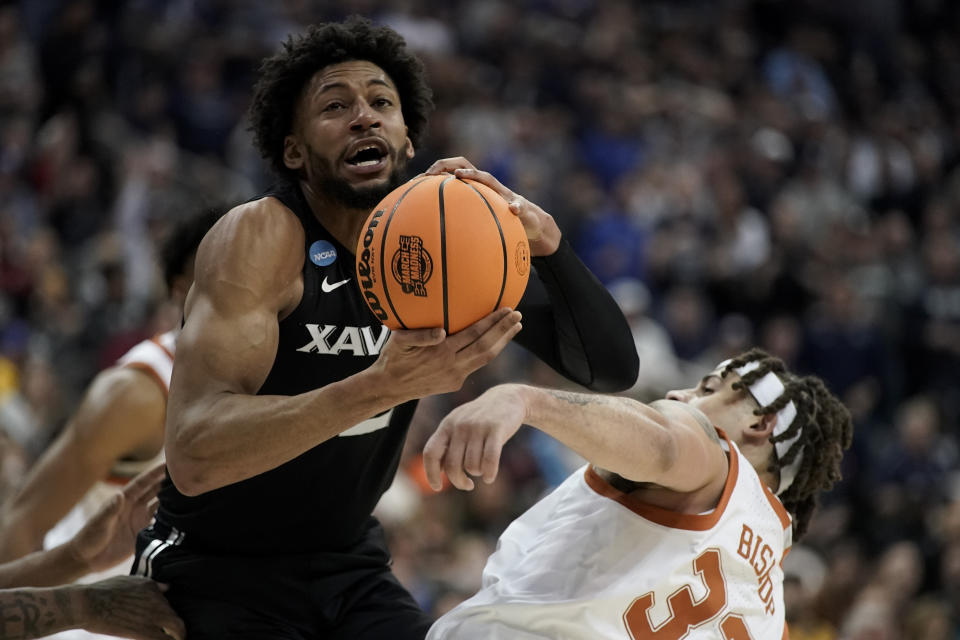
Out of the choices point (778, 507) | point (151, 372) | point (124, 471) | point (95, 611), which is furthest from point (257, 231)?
point (124, 471)

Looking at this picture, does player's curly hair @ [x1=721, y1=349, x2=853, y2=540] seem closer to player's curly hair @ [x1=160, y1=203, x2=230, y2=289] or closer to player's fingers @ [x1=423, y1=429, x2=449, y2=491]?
player's fingers @ [x1=423, y1=429, x2=449, y2=491]

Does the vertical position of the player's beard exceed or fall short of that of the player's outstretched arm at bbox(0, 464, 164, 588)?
it exceeds it

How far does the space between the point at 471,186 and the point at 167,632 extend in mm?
1576

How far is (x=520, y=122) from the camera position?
12.7 meters

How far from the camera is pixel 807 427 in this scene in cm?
378

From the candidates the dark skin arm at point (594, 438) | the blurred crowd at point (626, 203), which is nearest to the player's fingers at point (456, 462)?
the dark skin arm at point (594, 438)

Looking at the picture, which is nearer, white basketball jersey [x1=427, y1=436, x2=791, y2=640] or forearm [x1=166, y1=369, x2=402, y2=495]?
forearm [x1=166, y1=369, x2=402, y2=495]

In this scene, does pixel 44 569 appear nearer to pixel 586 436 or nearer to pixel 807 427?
pixel 586 436

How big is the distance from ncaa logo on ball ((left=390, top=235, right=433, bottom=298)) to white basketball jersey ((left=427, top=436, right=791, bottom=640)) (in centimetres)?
100

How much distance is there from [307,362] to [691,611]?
127 centimetres

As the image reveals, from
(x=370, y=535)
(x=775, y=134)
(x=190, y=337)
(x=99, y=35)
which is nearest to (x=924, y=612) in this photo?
(x=370, y=535)

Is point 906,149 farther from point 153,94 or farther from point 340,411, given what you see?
point 340,411

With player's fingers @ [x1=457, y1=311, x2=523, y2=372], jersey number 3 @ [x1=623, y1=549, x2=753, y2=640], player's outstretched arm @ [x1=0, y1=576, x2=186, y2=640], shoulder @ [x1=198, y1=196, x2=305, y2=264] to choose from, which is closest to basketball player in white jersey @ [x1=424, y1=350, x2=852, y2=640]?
jersey number 3 @ [x1=623, y1=549, x2=753, y2=640]

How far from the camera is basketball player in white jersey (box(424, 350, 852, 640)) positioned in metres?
3.20
